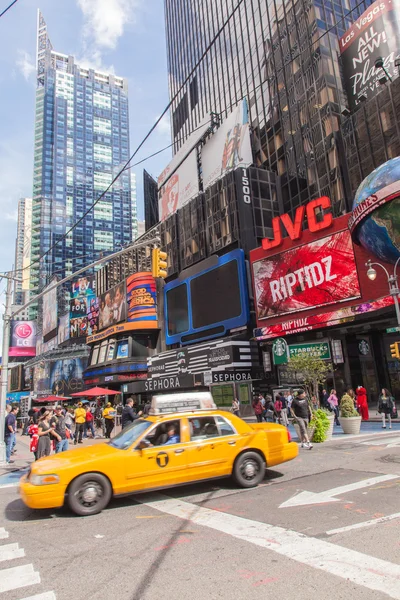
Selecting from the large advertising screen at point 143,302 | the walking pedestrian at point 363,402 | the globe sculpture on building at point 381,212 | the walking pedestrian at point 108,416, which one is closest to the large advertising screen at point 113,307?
the large advertising screen at point 143,302

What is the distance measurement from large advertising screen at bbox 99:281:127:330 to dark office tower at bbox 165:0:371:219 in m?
25.6

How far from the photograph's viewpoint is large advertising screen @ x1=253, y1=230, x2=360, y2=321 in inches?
1126

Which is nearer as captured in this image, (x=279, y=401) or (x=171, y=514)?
(x=171, y=514)

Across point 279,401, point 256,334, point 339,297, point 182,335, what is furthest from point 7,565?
point 182,335

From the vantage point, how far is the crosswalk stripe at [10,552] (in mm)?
5291

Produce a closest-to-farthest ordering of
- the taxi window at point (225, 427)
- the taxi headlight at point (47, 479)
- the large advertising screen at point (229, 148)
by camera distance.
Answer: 1. the taxi headlight at point (47, 479)
2. the taxi window at point (225, 427)
3. the large advertising screen at point (229, 148)

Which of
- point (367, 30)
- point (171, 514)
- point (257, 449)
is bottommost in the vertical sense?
point (171, 514)

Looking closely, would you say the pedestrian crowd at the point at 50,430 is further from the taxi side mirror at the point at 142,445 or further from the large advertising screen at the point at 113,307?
the large advertising screen at the point at 113,307

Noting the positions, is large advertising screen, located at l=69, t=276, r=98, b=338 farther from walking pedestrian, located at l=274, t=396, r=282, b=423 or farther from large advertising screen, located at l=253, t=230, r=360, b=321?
walking pedestrian, located at l=274, t=396, r=282, b=423

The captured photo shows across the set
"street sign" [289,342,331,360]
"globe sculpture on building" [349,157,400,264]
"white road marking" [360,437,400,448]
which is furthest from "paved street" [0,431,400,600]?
"street sign" [289,342,331,360]

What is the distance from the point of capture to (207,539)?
5.48m

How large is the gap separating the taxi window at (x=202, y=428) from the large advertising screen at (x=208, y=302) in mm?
29172

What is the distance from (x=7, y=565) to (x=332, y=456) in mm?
8577

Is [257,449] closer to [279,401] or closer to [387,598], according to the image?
[387,598]
